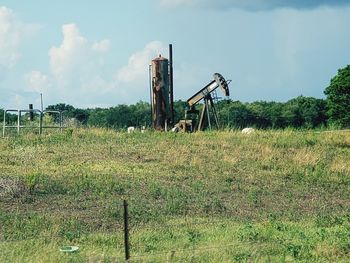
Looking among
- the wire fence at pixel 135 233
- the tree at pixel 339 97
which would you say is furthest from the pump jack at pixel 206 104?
the tree at pixel 339 97

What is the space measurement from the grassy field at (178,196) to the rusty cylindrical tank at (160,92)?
5.53m

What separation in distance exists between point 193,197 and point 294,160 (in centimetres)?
715

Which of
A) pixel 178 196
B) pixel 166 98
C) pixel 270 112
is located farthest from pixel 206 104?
pixel 270 112

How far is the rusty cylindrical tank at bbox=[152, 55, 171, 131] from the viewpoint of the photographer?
35.7m

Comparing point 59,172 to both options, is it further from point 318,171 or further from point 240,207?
point 318,171

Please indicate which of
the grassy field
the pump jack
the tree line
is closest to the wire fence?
the grassy field

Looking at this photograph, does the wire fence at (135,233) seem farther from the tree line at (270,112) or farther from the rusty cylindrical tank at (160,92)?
the tree line at (270,112)

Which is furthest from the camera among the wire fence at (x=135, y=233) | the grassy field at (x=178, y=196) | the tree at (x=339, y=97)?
the tree at (x=339, y=97)

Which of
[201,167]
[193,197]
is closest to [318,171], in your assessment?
[201,167]

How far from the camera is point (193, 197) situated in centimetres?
1830

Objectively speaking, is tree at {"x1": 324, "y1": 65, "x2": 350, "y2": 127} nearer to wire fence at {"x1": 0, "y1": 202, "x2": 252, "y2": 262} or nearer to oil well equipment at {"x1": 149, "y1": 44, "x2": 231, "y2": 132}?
oil well equipment at {"x1": 149, "y1": 44, "x2": 231, "y2": 132}

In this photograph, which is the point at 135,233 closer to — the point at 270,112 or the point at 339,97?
the point at 339,97

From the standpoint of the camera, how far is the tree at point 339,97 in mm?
58500

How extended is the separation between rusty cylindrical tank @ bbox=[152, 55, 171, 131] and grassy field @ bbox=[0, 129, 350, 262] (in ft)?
18.1
